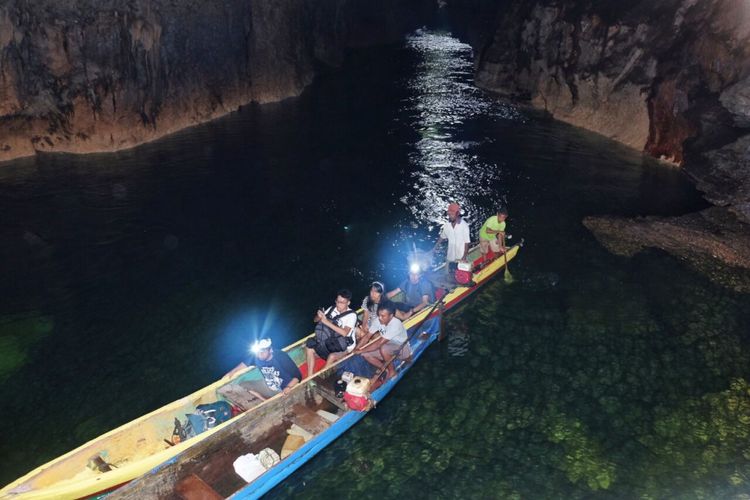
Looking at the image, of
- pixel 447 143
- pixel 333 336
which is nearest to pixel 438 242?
pixel 333 336

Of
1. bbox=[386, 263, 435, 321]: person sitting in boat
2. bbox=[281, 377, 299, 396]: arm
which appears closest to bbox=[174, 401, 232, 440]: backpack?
bbox=[281, 377, 299, 396]: arm

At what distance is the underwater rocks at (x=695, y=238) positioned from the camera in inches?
773

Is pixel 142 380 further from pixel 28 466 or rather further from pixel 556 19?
pixel 556 19

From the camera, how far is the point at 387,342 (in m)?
13.8

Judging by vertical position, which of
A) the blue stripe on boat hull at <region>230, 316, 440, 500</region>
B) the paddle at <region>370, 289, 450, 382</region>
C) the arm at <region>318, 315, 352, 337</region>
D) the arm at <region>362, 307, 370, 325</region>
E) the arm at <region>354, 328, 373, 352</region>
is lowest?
the blue stripe on boat hull at <region>230, 316, 440, 500</region>

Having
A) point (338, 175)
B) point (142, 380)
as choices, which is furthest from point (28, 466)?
point (338, 175)

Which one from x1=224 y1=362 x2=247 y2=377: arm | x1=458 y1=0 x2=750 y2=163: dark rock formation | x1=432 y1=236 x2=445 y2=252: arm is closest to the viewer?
x1=224 y1=362 x2=247 y2=377: arm

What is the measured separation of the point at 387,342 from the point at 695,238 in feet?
48.2

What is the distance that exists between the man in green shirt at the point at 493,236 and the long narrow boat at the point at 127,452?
8.10 meters

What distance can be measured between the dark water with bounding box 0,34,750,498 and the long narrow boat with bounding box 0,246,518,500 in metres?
1.77

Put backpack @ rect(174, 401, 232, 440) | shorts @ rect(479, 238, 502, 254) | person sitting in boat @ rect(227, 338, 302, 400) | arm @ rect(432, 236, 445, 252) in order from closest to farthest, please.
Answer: backpack @ rect(174, 401, 232, 440) < person sitting in boat @ rect(227, 338, 302, 400) < arm @ rect(432, 236, 445, 252) < shorts @ rect(479, 238, 502, 254)

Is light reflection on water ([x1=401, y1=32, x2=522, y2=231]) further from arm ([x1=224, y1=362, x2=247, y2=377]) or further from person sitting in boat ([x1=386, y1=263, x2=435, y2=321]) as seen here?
arm ([x1=224, y1=362, x2=247, y2=377])

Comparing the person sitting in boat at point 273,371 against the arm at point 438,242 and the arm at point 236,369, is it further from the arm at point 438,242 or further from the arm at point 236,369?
the arm at point 438,242

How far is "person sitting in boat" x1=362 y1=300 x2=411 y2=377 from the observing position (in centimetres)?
1364
